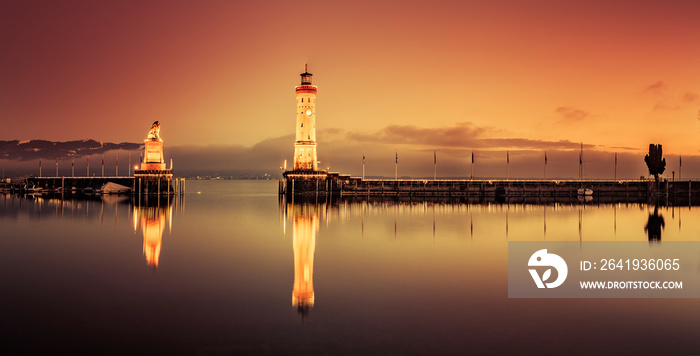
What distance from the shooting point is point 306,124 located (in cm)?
→ 9188

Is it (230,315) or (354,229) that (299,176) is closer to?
(354,229)

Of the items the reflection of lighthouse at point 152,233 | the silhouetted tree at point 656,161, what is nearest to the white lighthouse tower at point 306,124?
the reflection of lighthouse at point 152,233

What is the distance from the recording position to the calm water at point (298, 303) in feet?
41.0

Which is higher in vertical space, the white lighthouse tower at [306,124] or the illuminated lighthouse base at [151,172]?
the white lighthouse tower at [306,124]

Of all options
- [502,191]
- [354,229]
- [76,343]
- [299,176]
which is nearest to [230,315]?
[76,343]

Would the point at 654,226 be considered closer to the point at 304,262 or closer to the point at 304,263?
the point at 304,262

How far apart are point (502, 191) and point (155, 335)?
95259 mm

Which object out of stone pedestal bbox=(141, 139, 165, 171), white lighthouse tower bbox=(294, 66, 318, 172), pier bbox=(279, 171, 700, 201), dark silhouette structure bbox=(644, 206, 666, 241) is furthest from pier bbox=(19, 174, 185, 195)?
dark silhouette structure bbox=(644, 206, 666, 241)

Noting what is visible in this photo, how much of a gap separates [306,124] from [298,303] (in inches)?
3029

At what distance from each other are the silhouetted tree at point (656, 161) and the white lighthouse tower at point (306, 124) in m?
76.7

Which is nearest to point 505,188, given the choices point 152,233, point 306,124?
point 306,124

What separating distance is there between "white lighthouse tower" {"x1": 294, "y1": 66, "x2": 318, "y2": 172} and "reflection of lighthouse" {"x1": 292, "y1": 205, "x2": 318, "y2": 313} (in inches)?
1819

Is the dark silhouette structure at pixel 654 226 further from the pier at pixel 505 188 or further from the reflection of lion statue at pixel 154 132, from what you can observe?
the reflection of lion statue at pixel 154 132

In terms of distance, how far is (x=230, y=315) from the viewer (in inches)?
591
